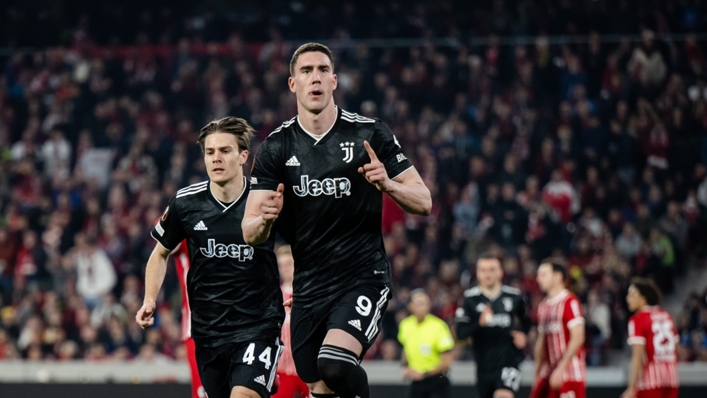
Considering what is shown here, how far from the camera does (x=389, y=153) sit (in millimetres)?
5414

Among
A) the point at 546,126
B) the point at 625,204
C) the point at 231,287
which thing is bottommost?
the point at 231,287

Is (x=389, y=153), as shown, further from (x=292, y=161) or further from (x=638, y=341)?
(x=638, y=341)

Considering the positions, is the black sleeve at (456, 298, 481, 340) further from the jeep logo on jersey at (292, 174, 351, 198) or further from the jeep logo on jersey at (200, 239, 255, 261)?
the jeep logo on jersey at (292, 174, 351, 198)

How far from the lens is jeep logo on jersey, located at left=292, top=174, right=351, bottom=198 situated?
537cm

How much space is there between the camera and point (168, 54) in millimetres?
18844

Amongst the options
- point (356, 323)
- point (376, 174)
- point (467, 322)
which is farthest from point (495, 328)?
point (376, 174)

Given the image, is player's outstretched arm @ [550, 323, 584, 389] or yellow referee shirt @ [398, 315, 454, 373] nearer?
player's outstretched arm @ [550, 323, 584, 389]

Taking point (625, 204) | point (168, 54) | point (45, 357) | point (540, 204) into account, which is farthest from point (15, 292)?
point (625, 204)

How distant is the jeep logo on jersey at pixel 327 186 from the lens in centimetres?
537

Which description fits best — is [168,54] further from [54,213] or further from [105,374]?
[105,374]

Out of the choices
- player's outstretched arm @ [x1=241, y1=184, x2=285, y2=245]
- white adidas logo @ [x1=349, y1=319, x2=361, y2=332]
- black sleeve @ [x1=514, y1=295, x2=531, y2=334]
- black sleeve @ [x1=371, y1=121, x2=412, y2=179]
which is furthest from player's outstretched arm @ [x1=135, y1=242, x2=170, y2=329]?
black sleeve @ [x1=514, y1=295, x2=531, y2=334]

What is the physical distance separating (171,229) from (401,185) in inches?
80.7

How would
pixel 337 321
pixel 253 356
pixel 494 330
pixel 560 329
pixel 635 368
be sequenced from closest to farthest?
pixel 337 321
pixel 253 356
pixel 635 368
pixel 560 329
pixel 494 330

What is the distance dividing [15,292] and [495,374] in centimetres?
860
